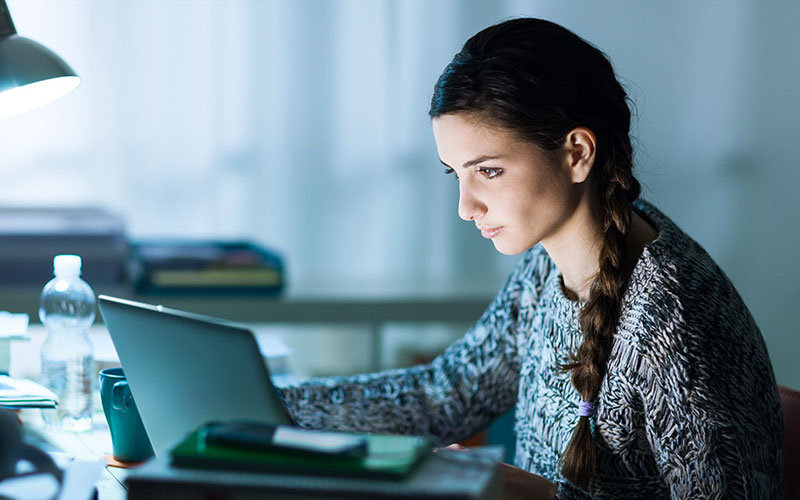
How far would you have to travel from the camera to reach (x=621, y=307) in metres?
1.16

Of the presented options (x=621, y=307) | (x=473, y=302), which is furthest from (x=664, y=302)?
(x=473, y=302)

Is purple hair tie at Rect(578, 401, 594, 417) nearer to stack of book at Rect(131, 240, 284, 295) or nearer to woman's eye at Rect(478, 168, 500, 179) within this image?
woman's eye at Rect(478, 168, 500, 179)

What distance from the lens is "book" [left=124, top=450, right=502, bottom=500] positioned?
68 centimetres

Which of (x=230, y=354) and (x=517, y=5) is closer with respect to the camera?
(x=230, y=354)

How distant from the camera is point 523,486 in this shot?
1.05 m

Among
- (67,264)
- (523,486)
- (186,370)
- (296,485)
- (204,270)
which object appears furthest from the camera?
(204,270)

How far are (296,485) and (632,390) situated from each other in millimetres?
543

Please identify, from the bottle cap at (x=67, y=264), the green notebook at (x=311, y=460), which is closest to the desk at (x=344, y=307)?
the bottle cap at (x=67, y=264)

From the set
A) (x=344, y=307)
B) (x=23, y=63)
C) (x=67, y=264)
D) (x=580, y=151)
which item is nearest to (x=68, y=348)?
(x=67, y=264)

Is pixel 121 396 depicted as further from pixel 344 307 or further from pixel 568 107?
pixel 344 307

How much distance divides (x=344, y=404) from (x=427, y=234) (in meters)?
1.28

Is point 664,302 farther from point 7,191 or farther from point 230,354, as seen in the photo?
point 7,191

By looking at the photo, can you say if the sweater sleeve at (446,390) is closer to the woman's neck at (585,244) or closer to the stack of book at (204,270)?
the woman's neck at (585,244)

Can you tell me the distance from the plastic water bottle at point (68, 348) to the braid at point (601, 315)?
2.15ft
